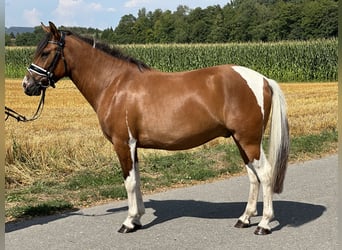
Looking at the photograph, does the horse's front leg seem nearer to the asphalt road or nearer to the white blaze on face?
the asphalt road

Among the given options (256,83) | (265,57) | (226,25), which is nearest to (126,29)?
(226,25)

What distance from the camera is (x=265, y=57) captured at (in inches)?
1435

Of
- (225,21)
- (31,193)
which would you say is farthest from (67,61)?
(225,21)

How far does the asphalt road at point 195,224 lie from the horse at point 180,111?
26cm

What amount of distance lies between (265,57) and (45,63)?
3231cm

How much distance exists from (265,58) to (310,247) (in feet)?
108

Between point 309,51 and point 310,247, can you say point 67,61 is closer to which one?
point 310,247

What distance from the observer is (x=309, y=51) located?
3550cm

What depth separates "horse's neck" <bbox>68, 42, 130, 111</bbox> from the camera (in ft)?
18.8

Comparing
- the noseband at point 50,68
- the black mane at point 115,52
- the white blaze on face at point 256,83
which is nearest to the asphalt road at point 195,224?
the white blaze on face at point 256,83

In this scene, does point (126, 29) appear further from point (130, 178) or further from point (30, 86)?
point (130, 178)

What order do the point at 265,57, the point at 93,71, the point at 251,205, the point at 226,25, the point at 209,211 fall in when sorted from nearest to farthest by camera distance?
the point at 251,205 → the point at 93,71 → the point at 209,211 → the point at 265,57 → the point at 226,25

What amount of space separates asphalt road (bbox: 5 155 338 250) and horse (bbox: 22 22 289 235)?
0.26 metres

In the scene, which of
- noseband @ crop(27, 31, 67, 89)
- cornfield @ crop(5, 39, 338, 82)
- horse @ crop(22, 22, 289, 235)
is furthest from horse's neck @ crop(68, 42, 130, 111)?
cornfield @ crop(5, 39, 338, 82)
